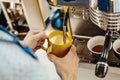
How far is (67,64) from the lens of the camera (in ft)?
2.43

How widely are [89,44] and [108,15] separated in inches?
7.7

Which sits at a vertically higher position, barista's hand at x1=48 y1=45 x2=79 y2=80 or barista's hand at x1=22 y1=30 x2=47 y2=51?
barista's hand at x1=22 y1=30 x2=47 y2=51

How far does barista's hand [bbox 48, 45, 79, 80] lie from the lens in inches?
27.7

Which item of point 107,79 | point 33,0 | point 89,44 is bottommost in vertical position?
point 107,79

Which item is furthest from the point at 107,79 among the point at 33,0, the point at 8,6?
the point at 8,6

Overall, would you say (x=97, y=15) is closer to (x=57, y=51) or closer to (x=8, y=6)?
(x=57, y=51)

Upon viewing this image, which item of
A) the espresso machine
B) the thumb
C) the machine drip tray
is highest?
the espresso machine

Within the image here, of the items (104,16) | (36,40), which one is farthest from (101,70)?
(36,40)

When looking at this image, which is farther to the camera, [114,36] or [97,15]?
[114,36]

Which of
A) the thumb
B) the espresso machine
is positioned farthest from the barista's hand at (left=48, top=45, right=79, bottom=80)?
the espresso machine

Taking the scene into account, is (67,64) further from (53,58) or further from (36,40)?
(36,40)

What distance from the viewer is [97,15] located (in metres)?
0.67

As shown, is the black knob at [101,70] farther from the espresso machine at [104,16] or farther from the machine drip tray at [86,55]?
the machine drip tray at [86,55]

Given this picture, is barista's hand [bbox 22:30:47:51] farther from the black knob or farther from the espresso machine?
the black knob
